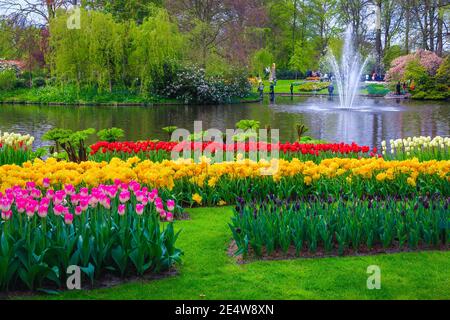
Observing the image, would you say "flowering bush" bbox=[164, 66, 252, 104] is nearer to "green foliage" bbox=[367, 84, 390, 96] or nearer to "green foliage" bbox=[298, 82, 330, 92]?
"green foliage" bbox=[298, 82, 330, 92]

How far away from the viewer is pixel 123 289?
4.74 meters

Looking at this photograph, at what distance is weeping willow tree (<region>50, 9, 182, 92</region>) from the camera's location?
109ft

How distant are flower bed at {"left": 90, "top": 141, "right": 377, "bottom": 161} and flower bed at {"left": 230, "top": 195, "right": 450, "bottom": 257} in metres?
3.99

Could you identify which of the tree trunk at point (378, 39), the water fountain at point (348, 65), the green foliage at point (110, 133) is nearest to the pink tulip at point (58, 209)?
the green foliage at point (110, 133)

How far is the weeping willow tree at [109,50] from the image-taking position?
3337 centimetres

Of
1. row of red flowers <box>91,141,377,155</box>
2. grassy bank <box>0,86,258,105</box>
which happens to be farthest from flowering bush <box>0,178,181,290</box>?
grassy bank <box>0,86,258,105</box>

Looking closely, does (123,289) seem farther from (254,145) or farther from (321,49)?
(321,49)

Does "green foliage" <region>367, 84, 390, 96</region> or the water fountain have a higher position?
the water fountain

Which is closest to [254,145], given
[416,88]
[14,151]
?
[14,151]

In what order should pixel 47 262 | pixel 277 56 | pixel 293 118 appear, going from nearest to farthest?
pixel 47 262, pixel 293 118, pixel 277 56

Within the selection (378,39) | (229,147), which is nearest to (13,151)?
(229,147)

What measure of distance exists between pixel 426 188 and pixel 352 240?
2556 mm

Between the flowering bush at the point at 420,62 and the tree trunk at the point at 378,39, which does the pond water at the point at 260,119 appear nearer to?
the flowering bush at the point at 420,62

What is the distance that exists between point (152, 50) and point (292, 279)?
3051cm
